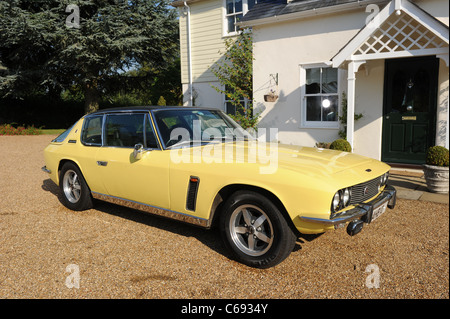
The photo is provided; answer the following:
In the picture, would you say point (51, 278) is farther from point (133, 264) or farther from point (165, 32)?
point (165, 32)

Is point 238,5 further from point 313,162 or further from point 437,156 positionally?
point 313,162

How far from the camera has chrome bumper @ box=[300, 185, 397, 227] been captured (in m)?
3.08

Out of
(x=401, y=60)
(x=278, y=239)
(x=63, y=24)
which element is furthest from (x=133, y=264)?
(x=63, y=24)

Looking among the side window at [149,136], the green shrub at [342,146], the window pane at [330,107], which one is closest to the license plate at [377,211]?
the side window at [149,136]

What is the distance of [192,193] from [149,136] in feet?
3.39

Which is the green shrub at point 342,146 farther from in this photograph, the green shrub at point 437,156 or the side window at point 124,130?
the side window at point 124,130

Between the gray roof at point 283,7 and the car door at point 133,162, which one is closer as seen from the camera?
the car door at point 133,162

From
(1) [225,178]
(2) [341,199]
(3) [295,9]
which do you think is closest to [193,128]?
(1) [225,178]

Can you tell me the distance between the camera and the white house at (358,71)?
7.60 metres

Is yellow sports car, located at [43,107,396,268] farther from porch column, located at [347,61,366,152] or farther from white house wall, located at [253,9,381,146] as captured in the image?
white house wall, located at [253,9,381,146]

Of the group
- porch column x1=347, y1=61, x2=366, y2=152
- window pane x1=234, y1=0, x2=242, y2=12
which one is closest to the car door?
porch column x1=347, y1=61, x2=366, y2=152

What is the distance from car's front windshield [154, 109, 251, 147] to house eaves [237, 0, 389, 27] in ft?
18.1

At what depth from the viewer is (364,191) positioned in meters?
3.54
